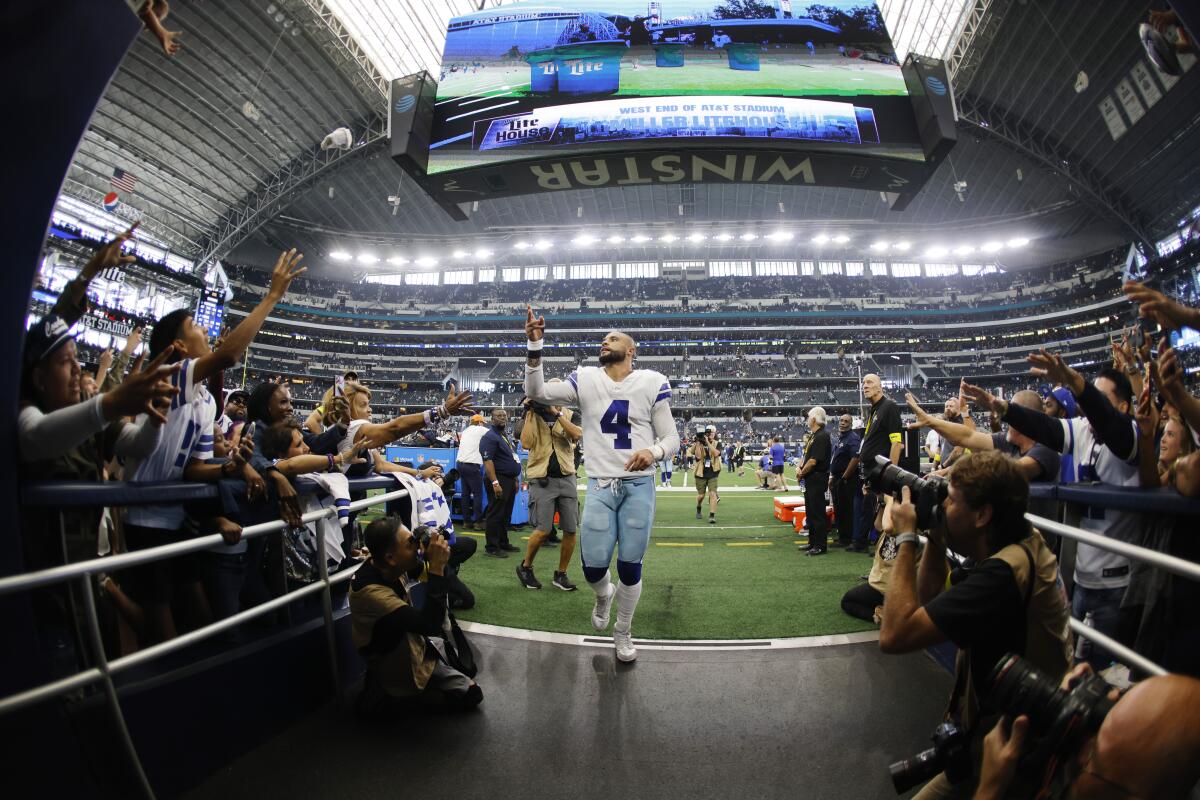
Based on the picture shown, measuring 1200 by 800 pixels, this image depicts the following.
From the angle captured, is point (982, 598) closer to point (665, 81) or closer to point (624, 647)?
point (624, 647)

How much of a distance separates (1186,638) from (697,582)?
3.79 meters

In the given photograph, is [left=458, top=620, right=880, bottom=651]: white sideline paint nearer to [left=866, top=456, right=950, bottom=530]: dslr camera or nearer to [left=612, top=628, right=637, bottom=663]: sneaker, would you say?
[left=612, top=628, right=637, bottom=663]: sneaker

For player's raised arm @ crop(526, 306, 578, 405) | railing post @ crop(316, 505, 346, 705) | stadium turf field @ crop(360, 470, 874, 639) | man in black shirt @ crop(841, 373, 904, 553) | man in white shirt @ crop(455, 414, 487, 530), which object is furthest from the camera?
man in white shirt @ crop(455, 414, 487, 530)

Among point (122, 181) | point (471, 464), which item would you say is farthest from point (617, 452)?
point (122, 181)

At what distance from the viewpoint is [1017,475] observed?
1645 millimetres

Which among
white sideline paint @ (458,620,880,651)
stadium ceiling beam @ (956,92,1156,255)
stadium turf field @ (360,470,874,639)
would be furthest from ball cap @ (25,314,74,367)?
stadium ceiling beam @ (956,92,1156,255)

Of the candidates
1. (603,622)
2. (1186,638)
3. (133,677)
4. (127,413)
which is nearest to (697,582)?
(603,622)

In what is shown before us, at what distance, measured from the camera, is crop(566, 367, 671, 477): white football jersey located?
133 inches

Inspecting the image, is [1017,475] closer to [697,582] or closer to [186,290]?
[697,582]

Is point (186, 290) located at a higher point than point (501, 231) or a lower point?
lower

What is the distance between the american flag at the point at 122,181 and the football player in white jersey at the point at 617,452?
3027cm

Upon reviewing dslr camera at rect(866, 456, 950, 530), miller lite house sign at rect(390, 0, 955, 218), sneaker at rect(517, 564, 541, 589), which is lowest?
sneaker at rect(517, 564, 541, 589)

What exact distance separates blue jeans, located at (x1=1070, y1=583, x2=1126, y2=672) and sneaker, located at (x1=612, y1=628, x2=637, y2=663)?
91.7 inches

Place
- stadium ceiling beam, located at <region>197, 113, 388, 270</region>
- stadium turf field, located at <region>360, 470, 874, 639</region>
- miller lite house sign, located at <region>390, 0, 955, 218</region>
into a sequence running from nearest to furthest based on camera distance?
stadium turf field, located at <region>360, 470, 874, 639</region>, miller lite house sign, located at <region>390, 0, 955, 218</region>, stadium ceiling beam, located at <region>197, 113, 388, 270</region>
